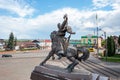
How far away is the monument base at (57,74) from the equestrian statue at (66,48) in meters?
0.36

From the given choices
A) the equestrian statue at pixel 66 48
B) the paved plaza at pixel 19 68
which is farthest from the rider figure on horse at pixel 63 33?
the paved plaza at pixel 19 68

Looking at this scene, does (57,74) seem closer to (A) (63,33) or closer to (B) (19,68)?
(A) (63,33)

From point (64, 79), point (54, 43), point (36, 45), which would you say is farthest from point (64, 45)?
point (36, 45)

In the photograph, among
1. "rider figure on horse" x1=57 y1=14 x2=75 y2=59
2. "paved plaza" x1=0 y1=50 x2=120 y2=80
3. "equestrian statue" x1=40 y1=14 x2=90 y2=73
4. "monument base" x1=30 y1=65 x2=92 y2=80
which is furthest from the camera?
"paved plaza" x1=0 y1=50 x2=120 y2=80

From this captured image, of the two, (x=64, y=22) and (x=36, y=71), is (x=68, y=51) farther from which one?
(x=36, y=71)

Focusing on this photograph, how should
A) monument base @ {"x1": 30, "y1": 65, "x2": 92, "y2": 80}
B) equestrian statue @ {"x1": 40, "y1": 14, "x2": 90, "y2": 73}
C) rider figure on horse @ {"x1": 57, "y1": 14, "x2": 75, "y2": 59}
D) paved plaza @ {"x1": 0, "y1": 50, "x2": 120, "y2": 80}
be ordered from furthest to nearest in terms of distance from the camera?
paved plaza @ {"x1": 0, "y1": 50, "x2": 120, "y2": 80} → rider figure on horse @ {"x1": 57, "y1": 14, "x2": 75, "y2": 59} → equestrian statue @ {"x1": 40, "y1": 14, "x2": 90, "y2": 73} → monument base @ {"x1": 30, "y1": 65, "x2": 92, "y2": 80}

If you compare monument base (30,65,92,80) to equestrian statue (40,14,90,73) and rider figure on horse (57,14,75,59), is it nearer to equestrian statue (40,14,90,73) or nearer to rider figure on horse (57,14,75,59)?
equestrian statue (40,14,90,73)

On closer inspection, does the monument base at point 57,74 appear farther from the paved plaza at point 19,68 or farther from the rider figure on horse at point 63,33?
the paved plaza at point 19,68

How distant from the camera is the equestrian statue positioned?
1259 cm

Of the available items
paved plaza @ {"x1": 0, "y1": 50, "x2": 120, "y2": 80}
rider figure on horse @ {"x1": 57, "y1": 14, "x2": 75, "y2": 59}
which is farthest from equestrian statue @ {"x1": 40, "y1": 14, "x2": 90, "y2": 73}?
paved plaza @ {"x1": 0, "y1": 50, "x2": 120, "y2": 80}

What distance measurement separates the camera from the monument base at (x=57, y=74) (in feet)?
38.9

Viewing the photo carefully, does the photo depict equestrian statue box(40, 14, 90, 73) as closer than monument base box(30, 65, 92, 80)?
No

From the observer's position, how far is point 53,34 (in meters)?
14.3

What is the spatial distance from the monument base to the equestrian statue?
1.17 feet
